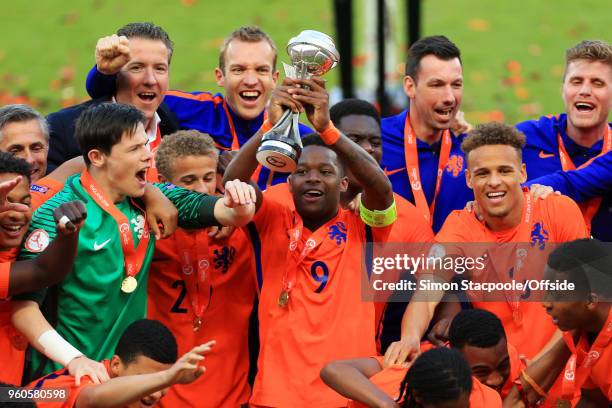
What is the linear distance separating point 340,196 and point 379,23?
546cm

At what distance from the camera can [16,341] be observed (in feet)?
22.7

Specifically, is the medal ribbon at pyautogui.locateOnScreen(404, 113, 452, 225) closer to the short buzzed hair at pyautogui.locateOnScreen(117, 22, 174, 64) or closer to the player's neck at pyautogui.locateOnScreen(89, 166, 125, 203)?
the short buzzed hair at pyautogui.locateOnScreen(117, 22, 174, 64)

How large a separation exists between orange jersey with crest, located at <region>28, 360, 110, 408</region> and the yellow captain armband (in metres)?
1.68

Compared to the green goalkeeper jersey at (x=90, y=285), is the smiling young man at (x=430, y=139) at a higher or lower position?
higher

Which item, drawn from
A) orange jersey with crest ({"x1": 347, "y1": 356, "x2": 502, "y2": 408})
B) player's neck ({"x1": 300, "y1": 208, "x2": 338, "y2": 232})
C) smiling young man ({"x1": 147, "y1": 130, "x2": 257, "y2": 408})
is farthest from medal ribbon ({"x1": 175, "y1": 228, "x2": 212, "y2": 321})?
orange jersey with crest ({"x1": 347, "y1": 356, "x2": 502, "y2": 408})

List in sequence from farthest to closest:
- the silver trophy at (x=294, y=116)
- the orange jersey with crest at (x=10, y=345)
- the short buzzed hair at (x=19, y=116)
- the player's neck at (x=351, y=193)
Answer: the player's neck at (x=351, y=193)
the short buzzed hair at (x=19, y=116)
the orange jersey with crest at (x=10, y=345)
the silver trophy at (x=294, y=116)

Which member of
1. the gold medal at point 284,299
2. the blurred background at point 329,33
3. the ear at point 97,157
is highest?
the blurred background at point 329,33

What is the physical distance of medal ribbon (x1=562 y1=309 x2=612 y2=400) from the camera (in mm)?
6941

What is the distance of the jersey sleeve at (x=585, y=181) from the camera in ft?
26.5

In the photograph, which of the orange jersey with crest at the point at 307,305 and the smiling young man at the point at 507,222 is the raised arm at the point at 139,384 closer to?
the orange jersey with crest at the point at 307,305

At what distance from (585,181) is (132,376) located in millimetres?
3277

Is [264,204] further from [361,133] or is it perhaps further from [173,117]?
[173,117]

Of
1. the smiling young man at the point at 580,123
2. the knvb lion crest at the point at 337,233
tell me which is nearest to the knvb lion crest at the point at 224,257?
the knvb lion crest at the point at 337,233

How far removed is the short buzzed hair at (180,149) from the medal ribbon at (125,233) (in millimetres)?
646
